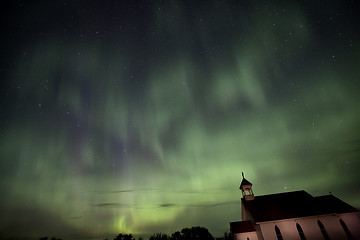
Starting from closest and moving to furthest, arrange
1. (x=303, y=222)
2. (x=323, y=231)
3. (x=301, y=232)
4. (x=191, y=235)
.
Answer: (x=323, y=231) < (x=301, y=232) < (x=303, y=222) < (x=191, y=235)

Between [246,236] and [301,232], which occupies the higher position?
[246,236]

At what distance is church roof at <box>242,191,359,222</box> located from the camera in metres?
28.5

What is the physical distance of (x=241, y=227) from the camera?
95.8ft

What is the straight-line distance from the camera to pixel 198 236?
233 feet

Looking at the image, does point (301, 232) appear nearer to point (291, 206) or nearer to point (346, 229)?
point (291, 206)

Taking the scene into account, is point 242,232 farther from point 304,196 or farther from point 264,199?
point 304,196

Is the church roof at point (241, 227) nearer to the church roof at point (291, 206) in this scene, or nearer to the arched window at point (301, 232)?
the church roof at point (291, 206)

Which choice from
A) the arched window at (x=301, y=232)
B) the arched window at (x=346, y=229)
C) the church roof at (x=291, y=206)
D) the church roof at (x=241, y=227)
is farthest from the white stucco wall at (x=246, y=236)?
the arched window at (x=346, y=229)

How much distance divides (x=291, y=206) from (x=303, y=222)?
11.6ft

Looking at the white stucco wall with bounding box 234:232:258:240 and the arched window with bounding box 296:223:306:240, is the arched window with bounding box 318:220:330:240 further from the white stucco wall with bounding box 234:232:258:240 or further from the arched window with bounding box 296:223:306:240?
the white stucco wall with bounding box 234:232:258:240

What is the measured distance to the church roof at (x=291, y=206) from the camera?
28531mm

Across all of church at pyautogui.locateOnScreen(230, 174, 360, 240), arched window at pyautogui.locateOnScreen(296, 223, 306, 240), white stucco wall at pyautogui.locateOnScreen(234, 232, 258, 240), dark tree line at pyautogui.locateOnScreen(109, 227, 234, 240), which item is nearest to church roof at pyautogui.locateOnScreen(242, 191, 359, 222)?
church at pyautogui.locateOnScreen(230, 174, 360, 240)

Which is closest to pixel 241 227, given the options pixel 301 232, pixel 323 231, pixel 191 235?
pixel 301 232

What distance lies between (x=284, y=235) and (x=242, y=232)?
253 inches
